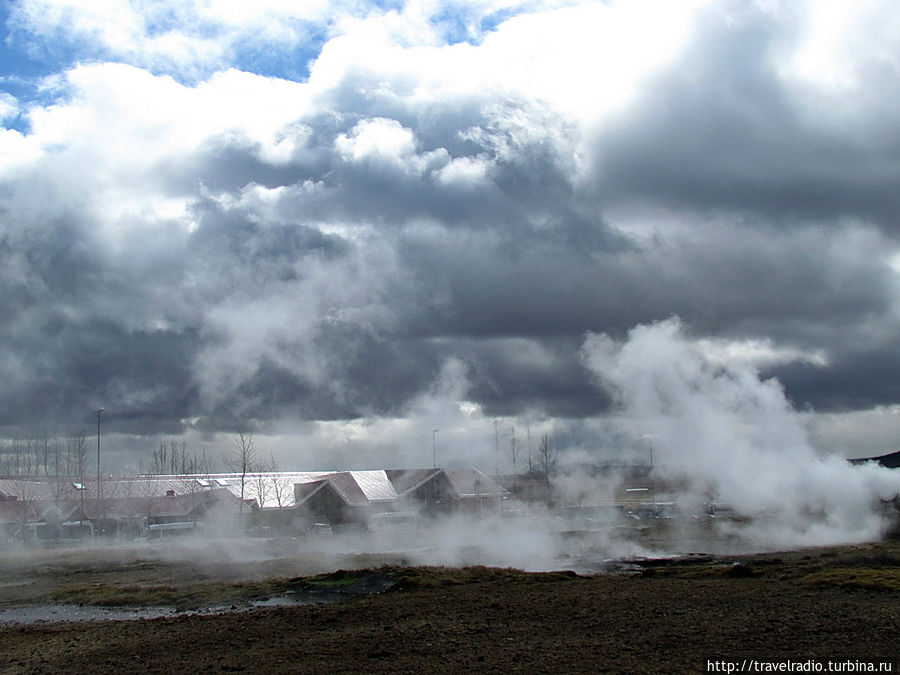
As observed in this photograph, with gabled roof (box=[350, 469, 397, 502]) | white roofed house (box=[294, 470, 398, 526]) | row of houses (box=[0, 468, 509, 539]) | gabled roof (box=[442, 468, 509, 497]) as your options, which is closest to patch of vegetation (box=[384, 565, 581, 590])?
row of houses (box=[0, 468, 509, 539])

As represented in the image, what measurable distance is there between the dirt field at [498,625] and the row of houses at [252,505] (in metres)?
48.5

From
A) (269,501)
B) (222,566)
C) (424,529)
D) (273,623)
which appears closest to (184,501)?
(269,501)

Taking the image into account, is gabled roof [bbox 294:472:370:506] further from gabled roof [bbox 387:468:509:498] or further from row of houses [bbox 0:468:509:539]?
gabled roof [bbox 387:468:509:498]

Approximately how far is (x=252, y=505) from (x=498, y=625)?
3232 inches

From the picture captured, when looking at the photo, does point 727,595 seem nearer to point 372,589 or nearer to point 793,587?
point 793,587

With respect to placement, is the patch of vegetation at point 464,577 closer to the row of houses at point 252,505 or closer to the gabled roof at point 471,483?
the row of houses at point 252,505

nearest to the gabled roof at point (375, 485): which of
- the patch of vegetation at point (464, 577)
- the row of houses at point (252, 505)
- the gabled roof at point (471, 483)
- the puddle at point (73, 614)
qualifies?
the row of houses at point (252, 505)

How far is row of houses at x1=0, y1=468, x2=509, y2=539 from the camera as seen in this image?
100500mm

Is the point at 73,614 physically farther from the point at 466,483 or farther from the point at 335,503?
the point at 466,483

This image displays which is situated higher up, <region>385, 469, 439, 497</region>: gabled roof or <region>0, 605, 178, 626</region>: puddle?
<region>385, 469, 439, 497</region>: gabled roof

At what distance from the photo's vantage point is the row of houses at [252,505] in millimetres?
100500

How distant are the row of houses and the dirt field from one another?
159ft

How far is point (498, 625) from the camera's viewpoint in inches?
1284

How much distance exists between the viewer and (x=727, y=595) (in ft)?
126
